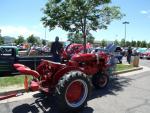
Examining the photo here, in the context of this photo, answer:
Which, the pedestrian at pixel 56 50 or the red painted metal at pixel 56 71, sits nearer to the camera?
the red painted metal at pixel 56 71

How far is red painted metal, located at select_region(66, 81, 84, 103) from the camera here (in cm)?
631

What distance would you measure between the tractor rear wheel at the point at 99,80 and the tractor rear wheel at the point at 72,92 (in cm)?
226

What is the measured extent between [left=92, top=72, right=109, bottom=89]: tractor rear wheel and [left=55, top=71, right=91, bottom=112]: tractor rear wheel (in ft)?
7.43

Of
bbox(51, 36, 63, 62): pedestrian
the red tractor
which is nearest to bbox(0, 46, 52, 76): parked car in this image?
bbox(51, 36, 63, 62): pedestrian

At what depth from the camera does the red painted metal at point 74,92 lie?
631 centimetres

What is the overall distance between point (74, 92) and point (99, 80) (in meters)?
2.65

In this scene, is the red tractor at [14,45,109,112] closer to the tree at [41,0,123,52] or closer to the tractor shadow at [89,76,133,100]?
the tractor shadow at [89,76,133,100]

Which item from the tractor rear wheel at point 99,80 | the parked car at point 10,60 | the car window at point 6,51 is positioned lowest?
the tractor rear wheel at point 99,80

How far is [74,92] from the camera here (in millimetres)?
6445

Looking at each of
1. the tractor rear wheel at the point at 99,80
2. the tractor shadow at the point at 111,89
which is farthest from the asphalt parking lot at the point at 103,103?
the tractor rear wheel at the point at 99,80

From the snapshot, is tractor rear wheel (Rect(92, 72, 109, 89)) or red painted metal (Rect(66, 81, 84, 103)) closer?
red painted metal (Rect(66, 81, 84, 103))

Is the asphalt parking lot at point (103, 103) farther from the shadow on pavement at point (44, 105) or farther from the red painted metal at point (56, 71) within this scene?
the red painted metal at point (56, 71)

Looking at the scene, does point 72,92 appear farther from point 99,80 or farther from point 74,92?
point 99,80

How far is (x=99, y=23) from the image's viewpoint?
14.7 meters
